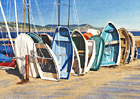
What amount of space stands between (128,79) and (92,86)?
6.79 ft

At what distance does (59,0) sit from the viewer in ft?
41.2

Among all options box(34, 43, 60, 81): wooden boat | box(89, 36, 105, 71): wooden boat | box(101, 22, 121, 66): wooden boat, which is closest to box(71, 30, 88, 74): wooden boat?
box(89, 36, 105, 71): wooden boat

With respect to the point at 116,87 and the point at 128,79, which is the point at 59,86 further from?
the point at 128,79

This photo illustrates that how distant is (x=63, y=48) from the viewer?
303 inches

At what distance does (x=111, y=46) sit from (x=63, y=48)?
Result: 13.5 ft

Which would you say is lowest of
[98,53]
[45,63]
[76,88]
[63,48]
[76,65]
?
[76,88]

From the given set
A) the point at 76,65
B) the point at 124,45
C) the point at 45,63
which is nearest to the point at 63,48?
the point at 76,65

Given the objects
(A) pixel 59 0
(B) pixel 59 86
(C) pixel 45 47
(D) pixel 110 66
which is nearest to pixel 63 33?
(C) pixel 45 47

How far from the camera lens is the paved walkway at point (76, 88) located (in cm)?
518

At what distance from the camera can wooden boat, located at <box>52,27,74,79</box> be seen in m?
7.28

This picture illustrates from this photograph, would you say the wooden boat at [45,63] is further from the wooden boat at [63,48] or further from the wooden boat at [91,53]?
the wooden boat at [91,53]

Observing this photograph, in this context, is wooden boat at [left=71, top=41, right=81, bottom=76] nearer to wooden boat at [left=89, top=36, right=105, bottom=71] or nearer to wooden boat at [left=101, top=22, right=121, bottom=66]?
wooden boat at [left=89, top=36, right=105, bottom=71]

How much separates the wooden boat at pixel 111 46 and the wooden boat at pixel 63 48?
3.22 meters

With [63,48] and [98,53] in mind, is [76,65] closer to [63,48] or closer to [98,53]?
[63,48]
